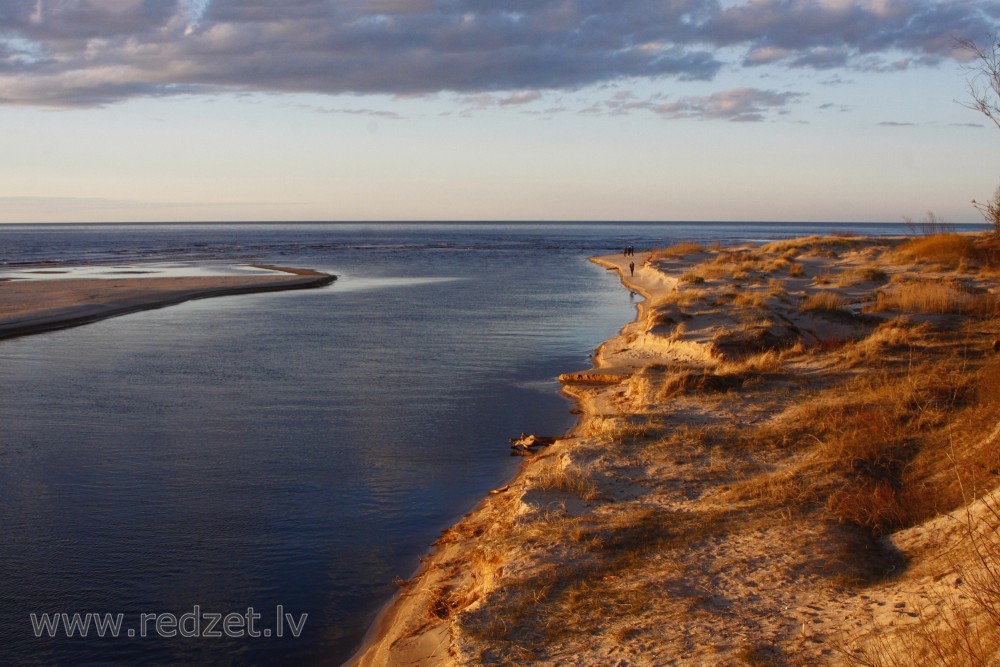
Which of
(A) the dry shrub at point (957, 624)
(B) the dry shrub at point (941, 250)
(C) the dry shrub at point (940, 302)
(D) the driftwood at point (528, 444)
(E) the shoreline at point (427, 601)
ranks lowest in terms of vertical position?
(E) the shoreline at point (427, 601)

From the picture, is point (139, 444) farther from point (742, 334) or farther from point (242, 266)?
point (242, 266)

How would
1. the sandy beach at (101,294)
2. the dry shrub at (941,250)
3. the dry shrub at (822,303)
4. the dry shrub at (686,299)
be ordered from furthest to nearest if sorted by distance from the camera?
the dry shrub at (941,250), the sandy beach at (101,294), the dry shrub at (686,299), the dry shrub at (822,303)

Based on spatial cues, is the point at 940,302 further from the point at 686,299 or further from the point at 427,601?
the point at 427,601

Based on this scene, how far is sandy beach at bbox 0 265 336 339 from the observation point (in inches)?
1205

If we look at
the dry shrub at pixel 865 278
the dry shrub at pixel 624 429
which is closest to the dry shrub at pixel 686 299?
the dry shrub at pixel 865 278

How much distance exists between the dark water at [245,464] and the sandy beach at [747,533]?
97 centimetres

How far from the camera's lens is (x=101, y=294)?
38469mm

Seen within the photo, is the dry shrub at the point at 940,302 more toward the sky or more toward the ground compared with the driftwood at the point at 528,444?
more toward the sky

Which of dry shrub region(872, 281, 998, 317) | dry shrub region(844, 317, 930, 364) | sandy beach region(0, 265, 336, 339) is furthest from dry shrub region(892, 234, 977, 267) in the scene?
sandy beach region(0, 265, 336, 339)

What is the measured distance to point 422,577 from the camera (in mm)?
9008

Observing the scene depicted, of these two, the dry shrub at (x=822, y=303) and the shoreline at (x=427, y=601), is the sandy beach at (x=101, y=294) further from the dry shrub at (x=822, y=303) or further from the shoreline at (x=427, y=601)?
the dry shrub at (x=822, y=303)

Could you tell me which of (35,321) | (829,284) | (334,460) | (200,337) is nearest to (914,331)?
(334,460)

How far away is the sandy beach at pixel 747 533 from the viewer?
6.03 m

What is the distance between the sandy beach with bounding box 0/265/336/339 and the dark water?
2651 mm
